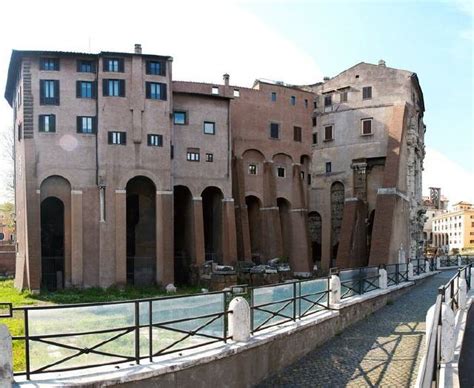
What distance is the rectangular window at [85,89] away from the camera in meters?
30.6

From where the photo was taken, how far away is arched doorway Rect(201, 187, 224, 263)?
35531 mm

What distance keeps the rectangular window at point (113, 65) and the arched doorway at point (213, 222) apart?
1069cm

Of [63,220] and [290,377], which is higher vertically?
[63,220]

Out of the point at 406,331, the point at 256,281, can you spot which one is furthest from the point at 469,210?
the point at 406,331

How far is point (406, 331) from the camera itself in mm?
14156

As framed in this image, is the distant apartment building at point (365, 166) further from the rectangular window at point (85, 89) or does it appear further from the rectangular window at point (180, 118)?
the rectangular window at point (85, 89)

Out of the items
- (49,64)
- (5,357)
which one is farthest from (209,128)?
(5,357)

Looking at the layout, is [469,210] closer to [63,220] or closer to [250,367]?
[63,220]

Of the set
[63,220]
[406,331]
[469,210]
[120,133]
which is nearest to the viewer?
[406,331]

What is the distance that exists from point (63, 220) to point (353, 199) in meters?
22.0

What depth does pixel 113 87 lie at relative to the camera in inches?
1212

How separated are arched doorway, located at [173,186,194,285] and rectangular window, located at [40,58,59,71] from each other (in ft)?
37.7

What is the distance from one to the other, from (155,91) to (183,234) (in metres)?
11.2

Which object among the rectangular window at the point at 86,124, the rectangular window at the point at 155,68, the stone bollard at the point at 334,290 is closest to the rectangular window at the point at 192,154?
the rectangular window at the point at 155,68
